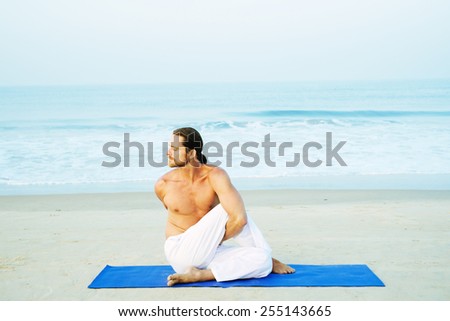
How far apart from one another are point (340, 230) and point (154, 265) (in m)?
2.22

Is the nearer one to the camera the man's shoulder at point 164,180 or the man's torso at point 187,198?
the man's torso at point 187,198

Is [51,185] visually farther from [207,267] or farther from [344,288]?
[344,288]

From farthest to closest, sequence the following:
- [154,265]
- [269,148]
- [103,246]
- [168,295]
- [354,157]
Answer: [269,148] → [354,157] → [103,246] → [154,265] → [168,295]

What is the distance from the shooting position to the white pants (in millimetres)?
3896

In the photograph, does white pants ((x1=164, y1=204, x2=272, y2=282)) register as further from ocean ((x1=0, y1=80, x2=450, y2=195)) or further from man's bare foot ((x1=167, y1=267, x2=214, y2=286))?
ocean ((x1=0, y1=80, x2=450, y2=195))

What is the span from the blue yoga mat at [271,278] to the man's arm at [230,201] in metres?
0.41

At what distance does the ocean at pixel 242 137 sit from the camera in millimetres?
10352

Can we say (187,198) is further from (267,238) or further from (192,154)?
(267,238)

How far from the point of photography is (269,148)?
1481 cm

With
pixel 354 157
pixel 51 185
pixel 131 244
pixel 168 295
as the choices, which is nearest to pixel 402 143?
pixel 354 157

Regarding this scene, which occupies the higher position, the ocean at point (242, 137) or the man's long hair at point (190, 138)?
the man's long hair at point (190, 138)

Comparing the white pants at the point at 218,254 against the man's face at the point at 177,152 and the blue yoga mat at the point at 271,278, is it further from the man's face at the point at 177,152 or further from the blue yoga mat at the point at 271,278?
the man's face at the point at 177,152

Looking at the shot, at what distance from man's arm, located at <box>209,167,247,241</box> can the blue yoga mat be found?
0.41 metres

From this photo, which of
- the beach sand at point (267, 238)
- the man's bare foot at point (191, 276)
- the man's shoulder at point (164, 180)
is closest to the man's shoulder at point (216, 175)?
the man's shoulder at point (164, 180)
